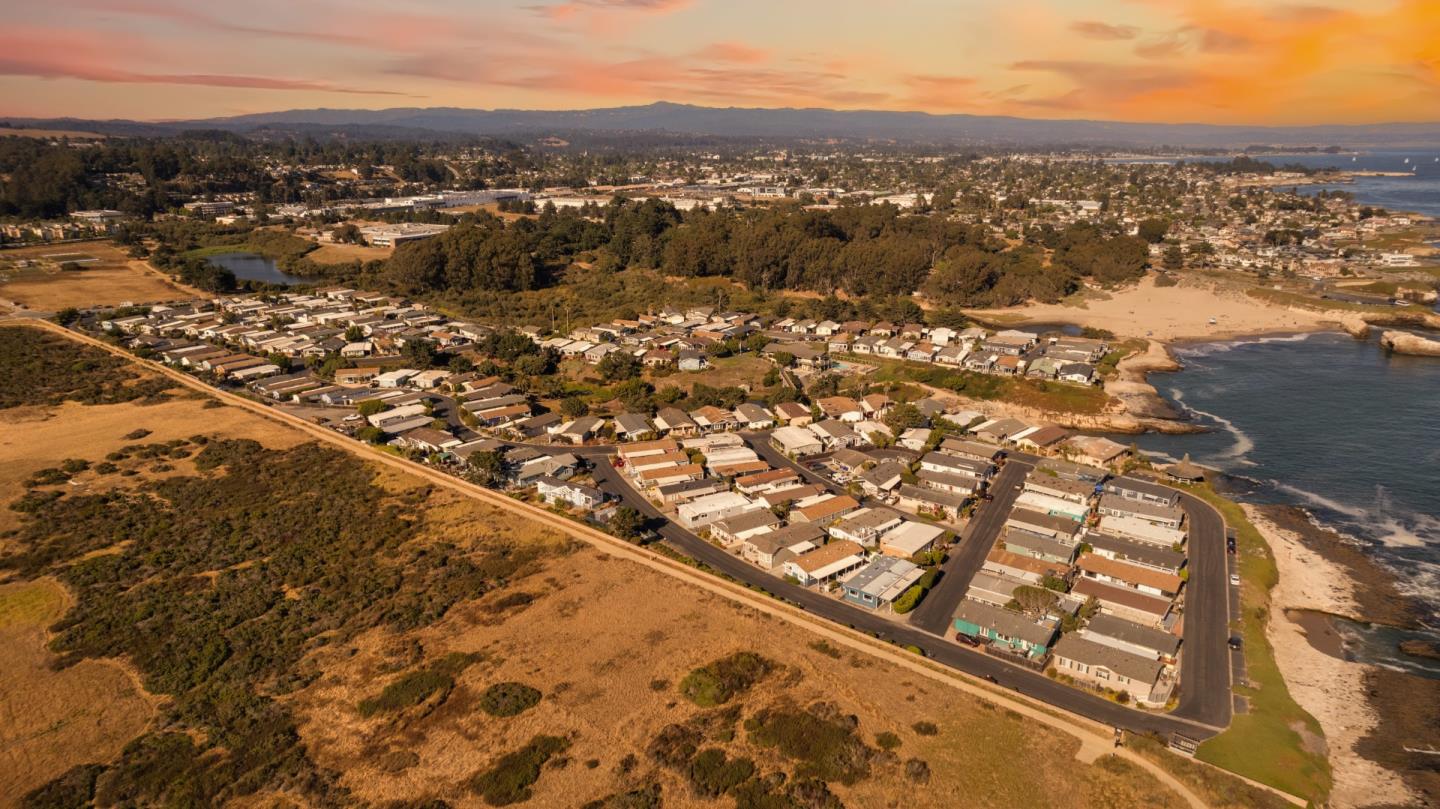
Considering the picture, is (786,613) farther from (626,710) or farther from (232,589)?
(232,589)

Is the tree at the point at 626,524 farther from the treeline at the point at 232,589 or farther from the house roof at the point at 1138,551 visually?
the house roof at the point at 1138,551

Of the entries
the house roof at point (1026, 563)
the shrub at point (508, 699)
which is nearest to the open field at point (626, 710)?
the shrub at point (508, 699)

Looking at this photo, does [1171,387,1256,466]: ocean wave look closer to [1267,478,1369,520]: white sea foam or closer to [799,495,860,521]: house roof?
[1267,478,1369,520]: white sea foam

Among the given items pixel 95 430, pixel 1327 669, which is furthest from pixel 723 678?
pixel 95 430

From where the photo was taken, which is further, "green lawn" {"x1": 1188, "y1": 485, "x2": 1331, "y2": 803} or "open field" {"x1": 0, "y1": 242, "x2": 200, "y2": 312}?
"open field" {"x1": 0, "y1": 242, "x2": 200, "y2": 312}

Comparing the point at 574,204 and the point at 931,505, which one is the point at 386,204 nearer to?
the point at 574,204

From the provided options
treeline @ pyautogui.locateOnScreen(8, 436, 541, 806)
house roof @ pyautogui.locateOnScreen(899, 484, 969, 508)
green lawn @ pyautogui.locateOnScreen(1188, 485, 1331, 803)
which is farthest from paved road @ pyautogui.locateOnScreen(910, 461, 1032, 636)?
treeline @ pyautogui.locateOnScreen(8, 436, 541, 806)

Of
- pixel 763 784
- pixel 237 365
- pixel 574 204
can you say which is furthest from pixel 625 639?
pixel 574 204
